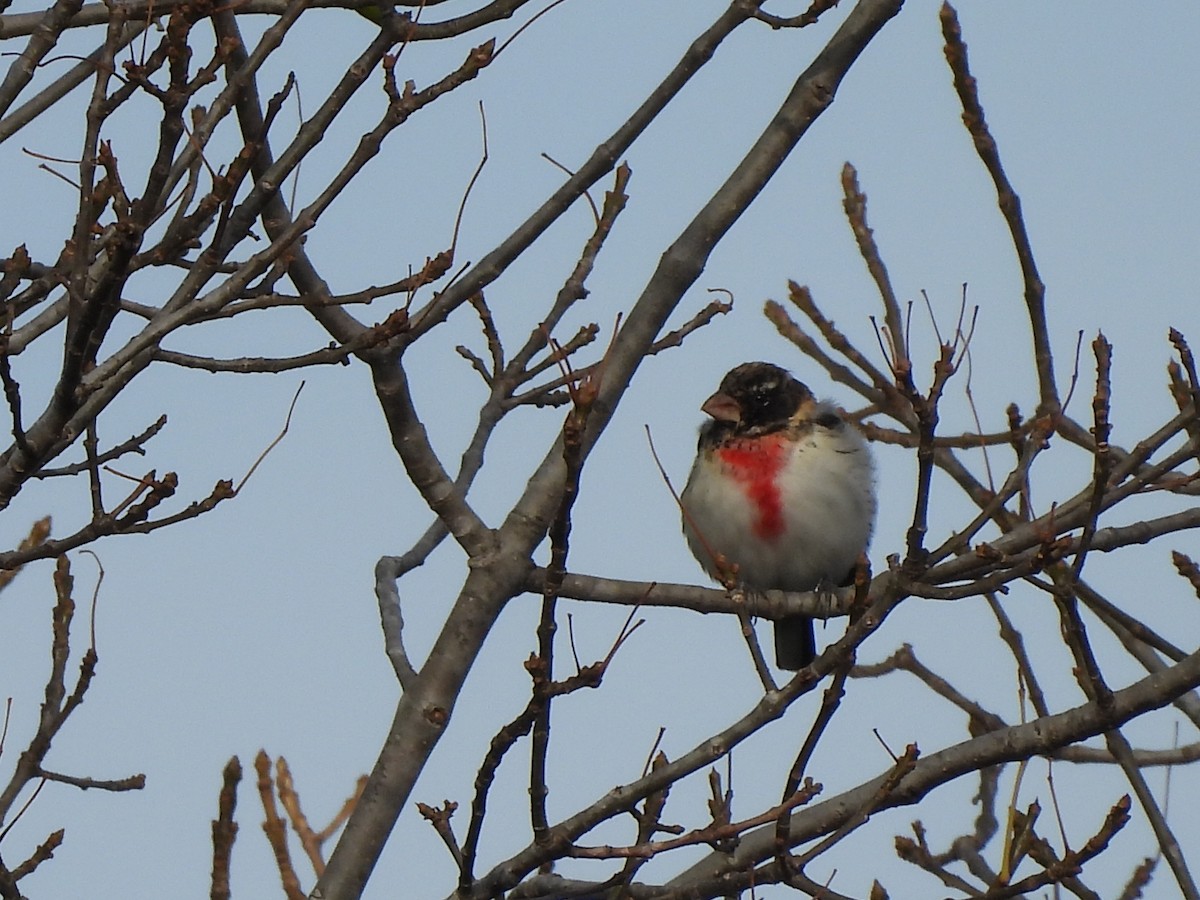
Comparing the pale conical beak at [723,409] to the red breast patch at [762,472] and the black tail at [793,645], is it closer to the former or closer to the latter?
the red breast patch at [762,472]

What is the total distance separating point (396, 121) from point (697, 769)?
57.5 inches

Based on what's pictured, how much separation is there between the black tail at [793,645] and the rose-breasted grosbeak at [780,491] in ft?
1.35

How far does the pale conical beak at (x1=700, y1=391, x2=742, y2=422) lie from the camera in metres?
6.57

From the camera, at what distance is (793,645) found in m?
7.03

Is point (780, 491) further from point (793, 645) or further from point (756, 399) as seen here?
point (793, 645)

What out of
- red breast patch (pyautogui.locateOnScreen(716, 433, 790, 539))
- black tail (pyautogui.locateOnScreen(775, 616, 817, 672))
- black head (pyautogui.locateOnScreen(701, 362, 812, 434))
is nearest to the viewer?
red breast patch (pyautogui.locateOnScreen(716, 433, 790, 539))

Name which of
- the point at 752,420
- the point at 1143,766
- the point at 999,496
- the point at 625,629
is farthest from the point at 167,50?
the point at 752,420

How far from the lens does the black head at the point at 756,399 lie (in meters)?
6.56

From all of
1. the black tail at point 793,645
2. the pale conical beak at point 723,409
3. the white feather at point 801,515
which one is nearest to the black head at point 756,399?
the pale conical beak at point 723,409

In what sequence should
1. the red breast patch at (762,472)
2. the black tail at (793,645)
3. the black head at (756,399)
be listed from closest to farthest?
the red breast patch at (762,472) → the black head at (756,399) → the black tail at (793,645)

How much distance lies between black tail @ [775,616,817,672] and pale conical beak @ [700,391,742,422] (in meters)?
1.00

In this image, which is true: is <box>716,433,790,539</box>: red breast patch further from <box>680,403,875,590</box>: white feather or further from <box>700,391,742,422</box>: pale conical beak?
<box>700,391,742,422</box>: pale conical beak

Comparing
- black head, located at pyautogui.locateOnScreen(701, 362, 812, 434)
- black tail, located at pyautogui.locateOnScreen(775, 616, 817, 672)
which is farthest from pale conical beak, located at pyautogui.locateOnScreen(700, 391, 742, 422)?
black tail, located at pyautogui.locateOnScreen(775, 616, 817, 672)

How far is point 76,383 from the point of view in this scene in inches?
115
